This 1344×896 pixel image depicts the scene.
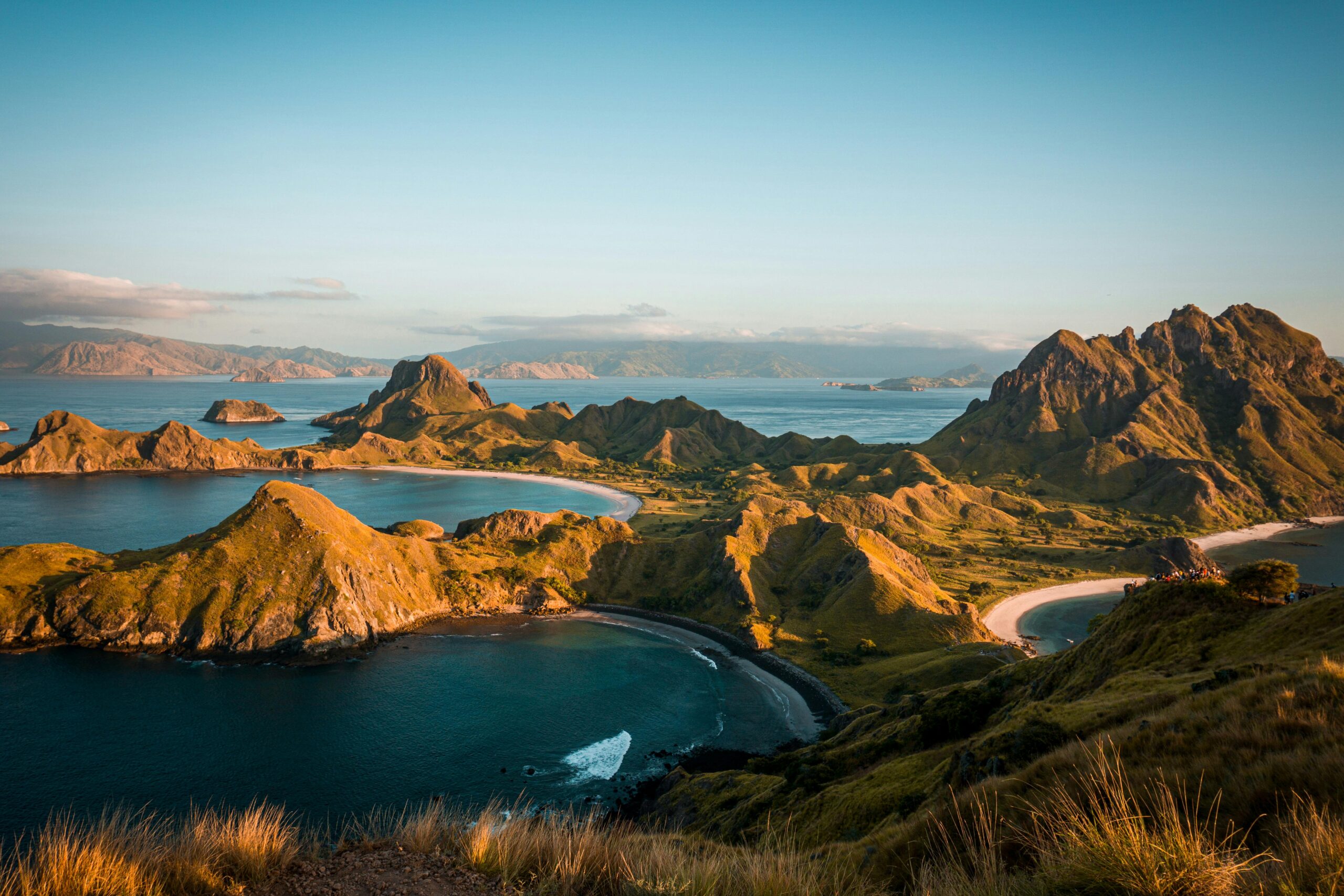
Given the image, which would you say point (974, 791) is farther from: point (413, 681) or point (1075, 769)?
point (413, 681)

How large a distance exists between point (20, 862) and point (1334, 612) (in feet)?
150

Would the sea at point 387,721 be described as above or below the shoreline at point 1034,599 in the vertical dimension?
below

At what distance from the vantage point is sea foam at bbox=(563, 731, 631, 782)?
67500 mm

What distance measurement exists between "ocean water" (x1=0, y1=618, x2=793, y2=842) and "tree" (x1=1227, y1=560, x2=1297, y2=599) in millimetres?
51687

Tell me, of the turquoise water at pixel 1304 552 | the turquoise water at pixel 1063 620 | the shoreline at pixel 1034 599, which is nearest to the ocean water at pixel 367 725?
the shoreline at pixel 1034 599

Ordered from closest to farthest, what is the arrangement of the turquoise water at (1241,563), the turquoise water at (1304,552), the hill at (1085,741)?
the hill at (1085,741) < the turquoise water at (1241,563) < the turquoise water at (1304,552)

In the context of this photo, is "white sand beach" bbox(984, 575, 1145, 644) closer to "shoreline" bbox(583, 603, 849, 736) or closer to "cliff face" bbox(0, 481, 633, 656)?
"shoreline" bbox(583, 603, 849, 736)

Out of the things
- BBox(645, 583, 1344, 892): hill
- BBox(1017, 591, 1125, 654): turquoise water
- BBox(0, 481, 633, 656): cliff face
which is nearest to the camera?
BBox(645, 583, 1344, 892): hill

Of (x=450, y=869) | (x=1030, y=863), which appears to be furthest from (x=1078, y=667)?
(x=450, y=869)

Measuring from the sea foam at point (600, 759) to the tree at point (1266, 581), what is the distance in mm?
55969

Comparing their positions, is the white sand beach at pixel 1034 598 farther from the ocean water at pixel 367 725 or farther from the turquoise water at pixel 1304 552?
the ocean water at pixel 367 725

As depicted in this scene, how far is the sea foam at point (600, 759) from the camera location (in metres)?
67.5

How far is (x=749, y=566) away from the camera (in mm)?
120312

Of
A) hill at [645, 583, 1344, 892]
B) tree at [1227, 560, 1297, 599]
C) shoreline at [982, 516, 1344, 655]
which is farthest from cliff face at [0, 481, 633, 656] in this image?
tree at [1227, 560, 1297, 599]
